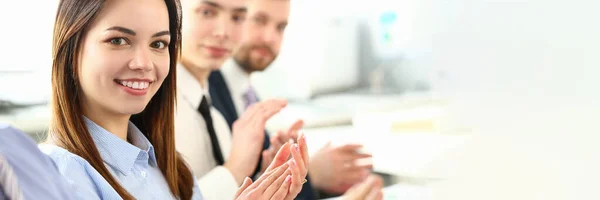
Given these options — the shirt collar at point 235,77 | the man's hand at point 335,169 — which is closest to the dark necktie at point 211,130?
the shirt collar at point 235,77

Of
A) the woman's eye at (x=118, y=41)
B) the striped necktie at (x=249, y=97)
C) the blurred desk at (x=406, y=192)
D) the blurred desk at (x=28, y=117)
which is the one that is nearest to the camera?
the woman's eye at (x=118, y=41)

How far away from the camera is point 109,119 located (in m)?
0.99

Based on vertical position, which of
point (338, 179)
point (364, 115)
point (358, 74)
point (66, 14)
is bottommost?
point (338, 179)

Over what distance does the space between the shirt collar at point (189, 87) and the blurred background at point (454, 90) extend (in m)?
0.21

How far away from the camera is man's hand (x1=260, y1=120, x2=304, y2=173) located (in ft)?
4.96

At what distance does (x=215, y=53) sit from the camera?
4.95 feet

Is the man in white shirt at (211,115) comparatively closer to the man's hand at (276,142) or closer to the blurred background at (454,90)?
the man's hand at (276,142)

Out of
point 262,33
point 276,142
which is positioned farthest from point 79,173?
point 262,33

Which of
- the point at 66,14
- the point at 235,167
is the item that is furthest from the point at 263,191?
the point at 235,167

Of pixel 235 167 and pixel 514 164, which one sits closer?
pixel 235 167

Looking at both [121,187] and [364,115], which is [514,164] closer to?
[364,115]

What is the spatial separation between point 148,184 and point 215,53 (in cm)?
54

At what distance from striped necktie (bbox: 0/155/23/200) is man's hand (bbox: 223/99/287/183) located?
3.39 ft

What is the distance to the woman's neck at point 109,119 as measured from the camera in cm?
97
